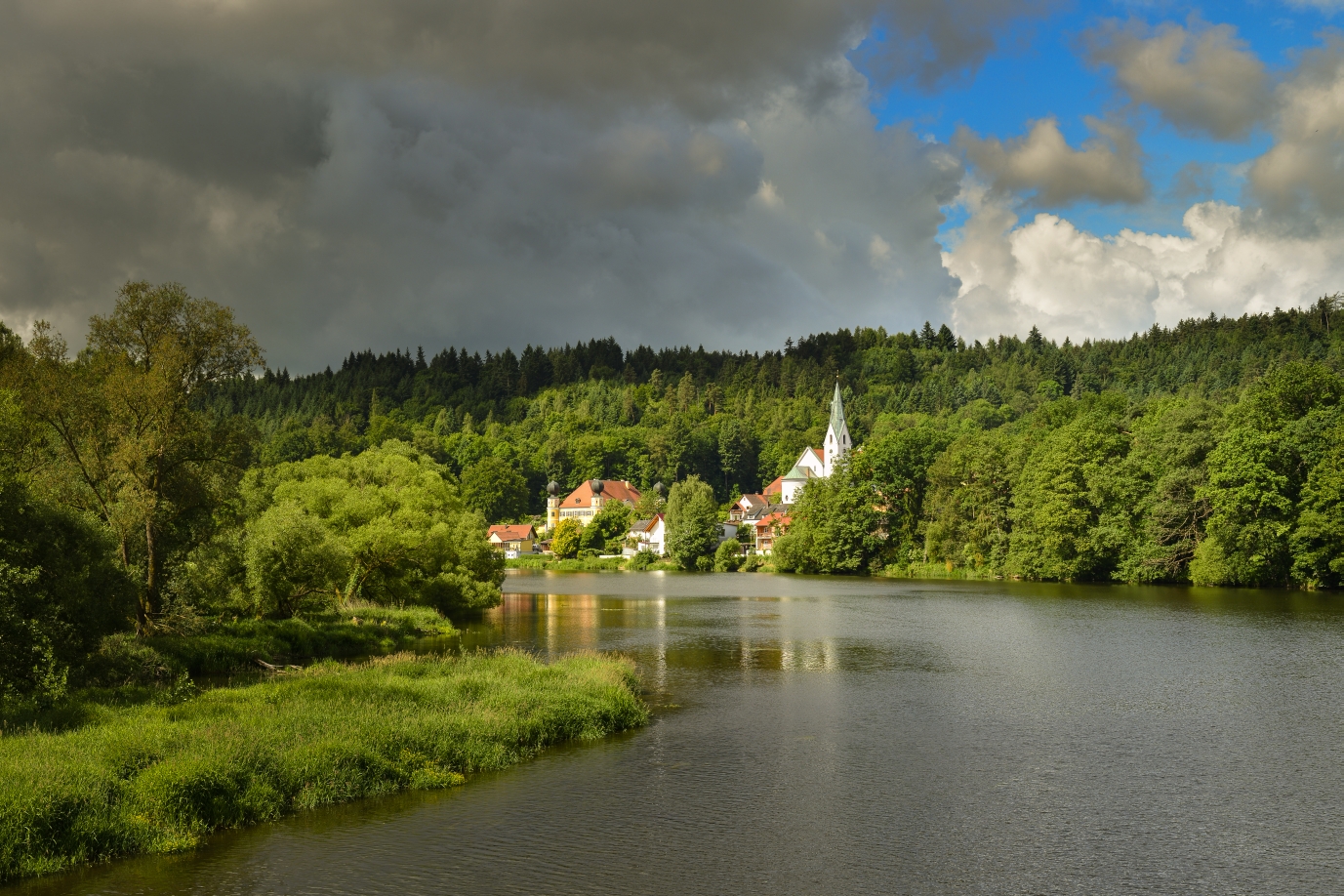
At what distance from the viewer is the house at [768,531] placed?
132m

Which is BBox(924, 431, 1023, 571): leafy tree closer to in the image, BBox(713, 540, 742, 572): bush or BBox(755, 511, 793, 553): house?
BBox(755, 511, 793, 553): house

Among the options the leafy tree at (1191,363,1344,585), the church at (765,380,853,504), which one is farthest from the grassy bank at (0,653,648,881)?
the church at (765,380,853,504)

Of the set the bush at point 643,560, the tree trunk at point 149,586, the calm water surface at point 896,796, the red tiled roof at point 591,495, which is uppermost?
the red tiled roof at point 591,495

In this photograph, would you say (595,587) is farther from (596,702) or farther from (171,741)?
(171,741)

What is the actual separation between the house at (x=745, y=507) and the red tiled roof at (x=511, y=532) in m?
38.2

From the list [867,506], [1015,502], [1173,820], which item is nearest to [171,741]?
[1173,820]

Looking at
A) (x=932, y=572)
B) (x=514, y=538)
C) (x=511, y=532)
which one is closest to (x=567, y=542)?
(x=514, y=538)

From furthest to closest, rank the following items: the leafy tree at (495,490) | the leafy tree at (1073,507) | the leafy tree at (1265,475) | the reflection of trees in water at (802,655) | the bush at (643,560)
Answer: the leafy tree at (495,490) < the bush at (643,560) < the leafy tree at (1073,507) < the leafy tree at (1265,475) < the reflection of trees in water at (802,655)

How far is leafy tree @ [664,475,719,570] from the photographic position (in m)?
133

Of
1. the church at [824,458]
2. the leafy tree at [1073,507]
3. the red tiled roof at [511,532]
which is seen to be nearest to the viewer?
the leafy tree at [1073,507]

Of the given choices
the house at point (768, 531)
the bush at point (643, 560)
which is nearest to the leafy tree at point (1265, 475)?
the house at point (768, 531)

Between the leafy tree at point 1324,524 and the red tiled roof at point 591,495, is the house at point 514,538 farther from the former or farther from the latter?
the leafy tree at point 1324,524

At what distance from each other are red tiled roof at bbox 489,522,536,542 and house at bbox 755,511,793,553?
50305 millimetres

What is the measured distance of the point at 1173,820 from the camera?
18.6 meters
